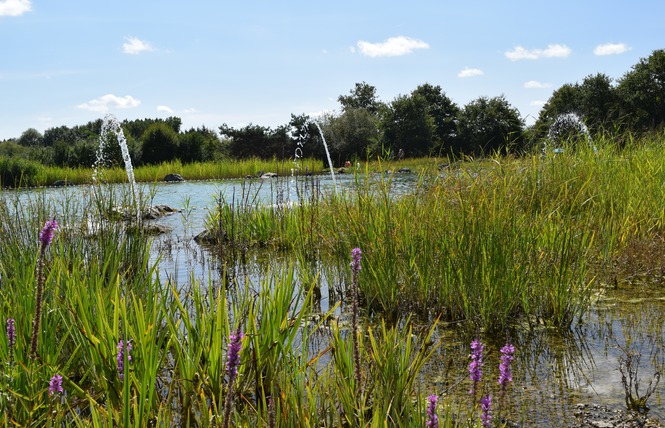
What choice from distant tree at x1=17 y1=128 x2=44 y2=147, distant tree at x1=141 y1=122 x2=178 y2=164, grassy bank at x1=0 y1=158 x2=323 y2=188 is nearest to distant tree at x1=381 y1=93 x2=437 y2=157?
distant tree at x1=141 y1=122 x2=178 y2=164

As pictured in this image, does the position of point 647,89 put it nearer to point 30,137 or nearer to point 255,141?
point 255,141

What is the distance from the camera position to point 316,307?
17.3 feet

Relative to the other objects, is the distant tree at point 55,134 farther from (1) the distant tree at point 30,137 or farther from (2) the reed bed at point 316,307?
(2) the reed bed at point 316,307

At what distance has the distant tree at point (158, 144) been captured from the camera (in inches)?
1587

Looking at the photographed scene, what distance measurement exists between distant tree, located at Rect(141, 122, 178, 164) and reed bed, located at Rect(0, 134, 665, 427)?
34.3 meters

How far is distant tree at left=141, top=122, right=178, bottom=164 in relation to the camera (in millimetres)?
40312

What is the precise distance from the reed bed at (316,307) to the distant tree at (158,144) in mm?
34271

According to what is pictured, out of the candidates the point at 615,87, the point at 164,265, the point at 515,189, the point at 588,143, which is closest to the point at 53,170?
the point at 164,265

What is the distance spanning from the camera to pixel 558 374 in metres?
3.60

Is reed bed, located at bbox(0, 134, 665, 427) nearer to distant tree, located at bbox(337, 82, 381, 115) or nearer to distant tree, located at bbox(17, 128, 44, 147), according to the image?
distant tree, located at bbox(337, 82, 381, 115)

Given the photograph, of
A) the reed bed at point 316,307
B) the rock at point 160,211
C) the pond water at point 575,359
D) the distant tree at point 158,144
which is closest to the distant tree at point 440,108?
the distant tree at point 158,144

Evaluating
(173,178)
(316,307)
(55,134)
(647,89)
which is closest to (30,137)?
(55,134)

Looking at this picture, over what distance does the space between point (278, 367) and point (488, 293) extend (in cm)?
179

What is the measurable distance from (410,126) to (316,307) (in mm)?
46743
